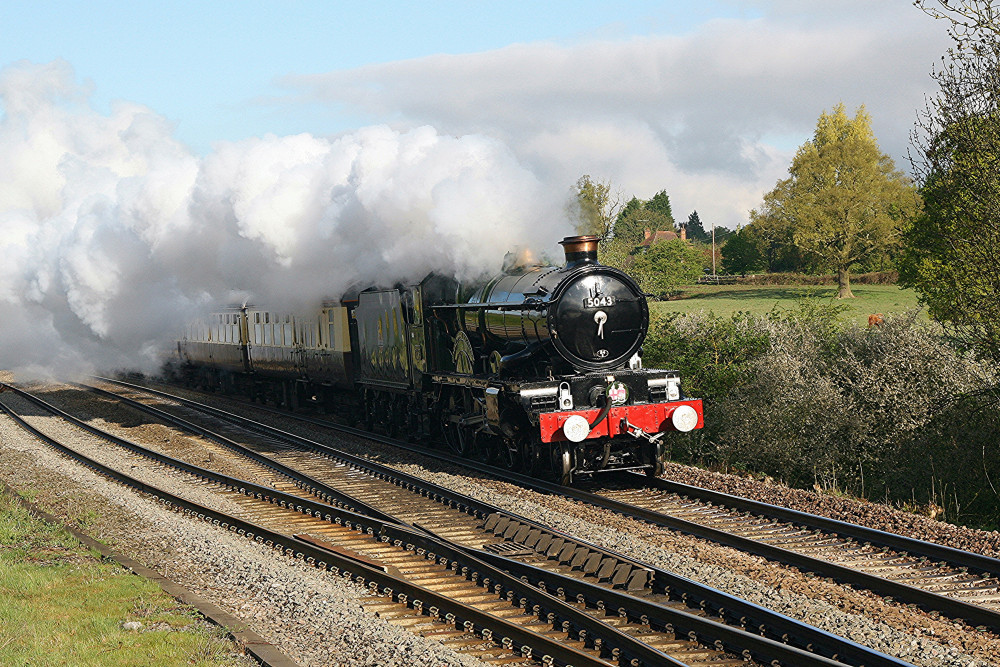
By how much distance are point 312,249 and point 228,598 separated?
10.3m

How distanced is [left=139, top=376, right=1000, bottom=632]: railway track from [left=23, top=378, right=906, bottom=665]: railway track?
4.77 feet

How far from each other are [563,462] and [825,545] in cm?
395

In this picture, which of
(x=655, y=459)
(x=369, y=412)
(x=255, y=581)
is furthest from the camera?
(x=369, y=412)

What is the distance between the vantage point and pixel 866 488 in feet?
48.4

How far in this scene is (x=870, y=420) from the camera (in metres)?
15.0

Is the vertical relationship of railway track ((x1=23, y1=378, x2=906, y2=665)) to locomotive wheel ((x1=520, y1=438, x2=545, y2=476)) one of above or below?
below

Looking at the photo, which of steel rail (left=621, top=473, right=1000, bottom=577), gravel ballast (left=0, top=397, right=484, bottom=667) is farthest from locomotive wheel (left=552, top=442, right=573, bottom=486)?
gravel ballast (left=0, top=397, right=484, bottom=667)

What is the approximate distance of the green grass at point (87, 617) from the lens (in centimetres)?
690

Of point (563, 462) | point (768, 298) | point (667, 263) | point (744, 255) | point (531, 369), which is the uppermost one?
point (744, 255)

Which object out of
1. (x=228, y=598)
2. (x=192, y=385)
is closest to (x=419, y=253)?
(x=228, y=598)

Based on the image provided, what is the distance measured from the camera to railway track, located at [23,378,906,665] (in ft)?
21.9

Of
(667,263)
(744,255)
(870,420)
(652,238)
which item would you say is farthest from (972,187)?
(652,238)

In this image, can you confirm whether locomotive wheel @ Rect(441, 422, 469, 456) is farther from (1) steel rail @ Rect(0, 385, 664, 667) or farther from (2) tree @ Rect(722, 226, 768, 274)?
(2) tree @ Rect(722, 226, 768, 274)

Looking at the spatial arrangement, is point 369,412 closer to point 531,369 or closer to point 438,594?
point 531,369
